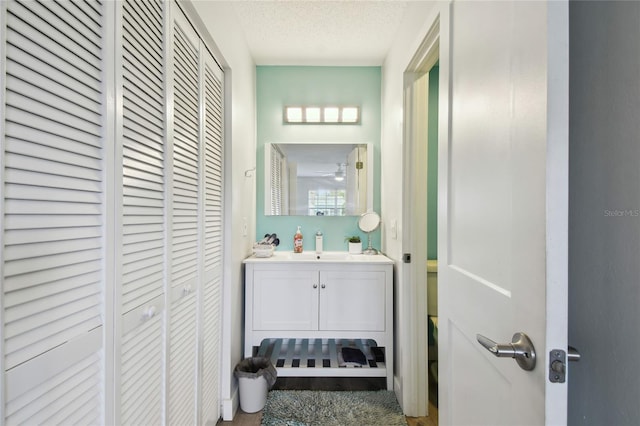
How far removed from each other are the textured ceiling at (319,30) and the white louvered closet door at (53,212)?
54.5 inches

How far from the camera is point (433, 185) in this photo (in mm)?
2488

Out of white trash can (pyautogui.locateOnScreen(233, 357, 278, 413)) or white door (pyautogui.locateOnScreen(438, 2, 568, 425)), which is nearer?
white door (pyautogui.locateOnScreen(438, 2, 568, 425))

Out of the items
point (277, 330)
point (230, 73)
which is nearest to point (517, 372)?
point (277, 330)

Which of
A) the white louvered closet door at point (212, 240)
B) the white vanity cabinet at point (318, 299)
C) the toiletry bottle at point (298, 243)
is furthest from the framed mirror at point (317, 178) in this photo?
the white louvered closet door at point (212, 240)

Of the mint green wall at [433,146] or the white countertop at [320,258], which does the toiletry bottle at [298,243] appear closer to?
the white countertop at [320,258]

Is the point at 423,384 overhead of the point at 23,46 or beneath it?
beneath

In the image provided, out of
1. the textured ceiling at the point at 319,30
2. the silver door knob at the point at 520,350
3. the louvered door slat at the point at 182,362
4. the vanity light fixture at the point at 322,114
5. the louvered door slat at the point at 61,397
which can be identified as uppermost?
the textured ceiling at the point at 319,30

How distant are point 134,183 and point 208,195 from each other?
0.65m

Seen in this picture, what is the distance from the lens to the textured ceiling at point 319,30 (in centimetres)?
181

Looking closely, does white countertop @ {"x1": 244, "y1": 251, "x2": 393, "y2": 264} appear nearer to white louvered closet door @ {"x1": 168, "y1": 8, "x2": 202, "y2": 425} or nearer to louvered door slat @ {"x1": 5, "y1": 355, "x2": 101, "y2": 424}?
white louvered closet door @ {"x1": 168, "y1": 8, "x2": 202, "y2": 425}

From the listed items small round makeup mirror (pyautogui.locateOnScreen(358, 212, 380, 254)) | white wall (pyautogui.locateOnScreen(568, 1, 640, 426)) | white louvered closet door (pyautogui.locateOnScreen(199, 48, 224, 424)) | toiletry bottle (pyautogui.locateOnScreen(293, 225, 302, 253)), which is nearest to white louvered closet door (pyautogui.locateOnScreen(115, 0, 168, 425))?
white louvered closet door (pyautogui.locateOnScreen(199, 48, 224, 424))

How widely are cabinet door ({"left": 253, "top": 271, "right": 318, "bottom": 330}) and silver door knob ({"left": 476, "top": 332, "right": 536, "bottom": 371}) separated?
1.48 metres

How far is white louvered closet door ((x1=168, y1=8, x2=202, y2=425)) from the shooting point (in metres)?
1.17

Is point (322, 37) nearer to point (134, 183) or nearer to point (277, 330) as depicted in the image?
point (134, 183)
